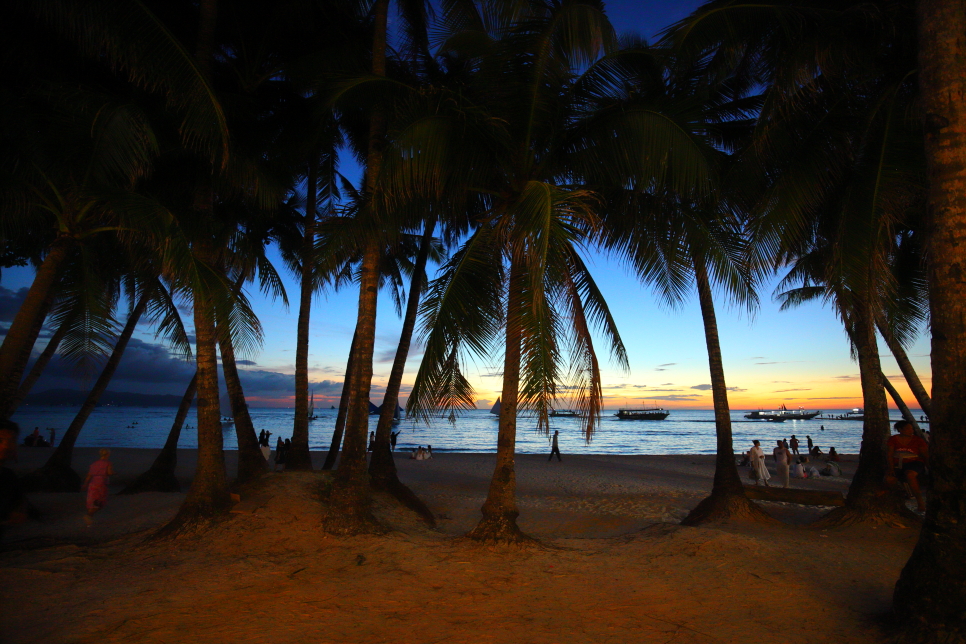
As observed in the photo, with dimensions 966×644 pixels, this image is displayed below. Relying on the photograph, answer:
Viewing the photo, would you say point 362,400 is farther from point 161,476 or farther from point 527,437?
point 527,437

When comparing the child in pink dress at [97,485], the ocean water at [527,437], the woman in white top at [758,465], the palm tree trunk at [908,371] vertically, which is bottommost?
the ocean water at [527,437]

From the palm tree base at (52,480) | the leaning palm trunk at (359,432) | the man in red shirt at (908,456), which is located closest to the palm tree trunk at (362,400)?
the leaning palm trunk at (359,432)

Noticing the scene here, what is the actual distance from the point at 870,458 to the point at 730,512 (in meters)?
2.36

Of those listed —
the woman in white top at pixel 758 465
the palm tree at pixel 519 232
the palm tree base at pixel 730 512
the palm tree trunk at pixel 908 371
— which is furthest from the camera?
the woman in white top at pixel 758 465

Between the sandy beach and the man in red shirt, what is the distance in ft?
→ 2.42

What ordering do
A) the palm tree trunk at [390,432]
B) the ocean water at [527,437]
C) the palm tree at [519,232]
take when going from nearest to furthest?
the palm tree at [519,232] → the palm tree trunk at [390,432] → the ocean water at [527,437]

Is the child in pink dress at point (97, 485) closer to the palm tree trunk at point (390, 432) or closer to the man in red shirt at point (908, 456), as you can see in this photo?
the palm tree trunk at point (390, 432)

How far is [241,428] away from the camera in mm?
10156

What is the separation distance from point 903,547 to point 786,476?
7.74 m

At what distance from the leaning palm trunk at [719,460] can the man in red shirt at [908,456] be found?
2070 millimetres

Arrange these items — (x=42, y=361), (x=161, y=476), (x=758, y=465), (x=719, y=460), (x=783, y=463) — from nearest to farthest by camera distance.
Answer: (x=719, y=460), (x=161, y=476), (x=42, y=361), (x=783, y=463), (x=758, y=465)

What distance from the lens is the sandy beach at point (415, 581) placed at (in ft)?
14.2

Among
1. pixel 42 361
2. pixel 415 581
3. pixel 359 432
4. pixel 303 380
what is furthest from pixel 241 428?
pixel 42 361

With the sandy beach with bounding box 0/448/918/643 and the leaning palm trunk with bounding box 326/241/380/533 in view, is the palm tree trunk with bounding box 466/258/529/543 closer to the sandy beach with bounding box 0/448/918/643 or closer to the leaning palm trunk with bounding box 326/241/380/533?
the sandy beach with bounding box 0/448/918/643
